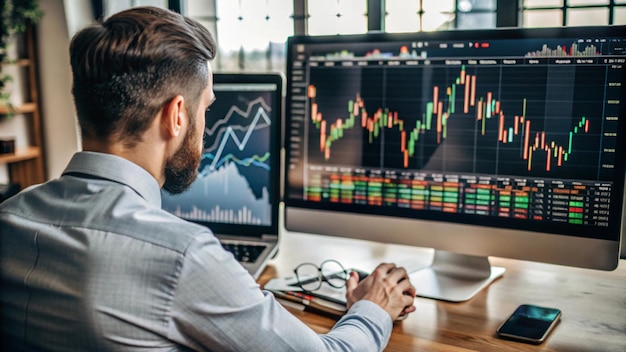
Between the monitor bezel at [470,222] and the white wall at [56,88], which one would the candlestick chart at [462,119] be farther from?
the white wall at [56,88]

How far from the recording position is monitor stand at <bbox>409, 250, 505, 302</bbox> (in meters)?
1.33

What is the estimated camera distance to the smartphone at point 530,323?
1.11 m

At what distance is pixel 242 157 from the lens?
160 cm

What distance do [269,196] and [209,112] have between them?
27 cm

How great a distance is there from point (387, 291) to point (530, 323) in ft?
0.88

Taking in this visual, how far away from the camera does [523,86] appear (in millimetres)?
1276

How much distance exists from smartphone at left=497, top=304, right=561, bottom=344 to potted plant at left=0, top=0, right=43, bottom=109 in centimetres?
323

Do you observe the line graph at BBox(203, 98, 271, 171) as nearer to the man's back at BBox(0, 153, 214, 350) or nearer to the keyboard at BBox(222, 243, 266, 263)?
the keyboard at BBox(222, 243, 266, 263)

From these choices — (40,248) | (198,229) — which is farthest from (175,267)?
(40,248)

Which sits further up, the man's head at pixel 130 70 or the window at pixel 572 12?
the window at pixel 572 12

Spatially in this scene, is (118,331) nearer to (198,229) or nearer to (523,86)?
(198,229)

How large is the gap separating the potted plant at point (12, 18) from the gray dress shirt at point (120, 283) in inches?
119

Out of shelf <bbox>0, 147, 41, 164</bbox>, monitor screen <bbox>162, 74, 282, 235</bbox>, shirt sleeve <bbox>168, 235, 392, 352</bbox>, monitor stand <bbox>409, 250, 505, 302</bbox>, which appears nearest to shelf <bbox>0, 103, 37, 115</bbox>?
shelf <bbox>0, 147, 41, 164</bbox>

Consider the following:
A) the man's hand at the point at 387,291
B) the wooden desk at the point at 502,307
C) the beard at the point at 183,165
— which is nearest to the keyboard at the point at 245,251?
the wooden desk at the point at 502,307
